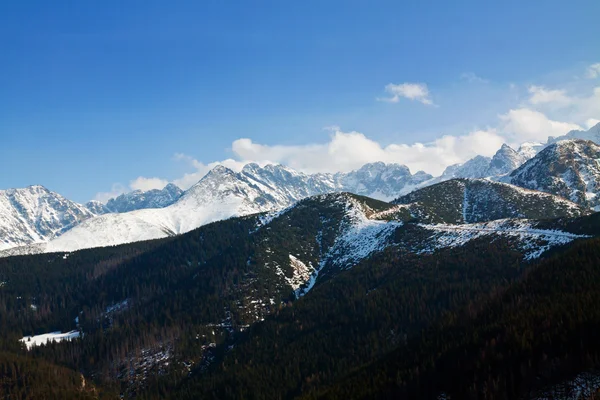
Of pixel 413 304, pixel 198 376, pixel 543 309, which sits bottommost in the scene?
pixel 198 376

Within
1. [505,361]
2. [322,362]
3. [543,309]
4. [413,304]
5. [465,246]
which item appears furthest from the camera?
[465,246]

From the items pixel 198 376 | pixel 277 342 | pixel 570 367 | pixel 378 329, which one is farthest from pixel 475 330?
pixel 198 376

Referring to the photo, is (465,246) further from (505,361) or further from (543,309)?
(505,361)

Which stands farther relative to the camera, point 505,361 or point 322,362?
point 322,362

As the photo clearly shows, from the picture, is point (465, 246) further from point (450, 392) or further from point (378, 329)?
point (450, 392)

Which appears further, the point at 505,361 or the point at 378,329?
the point at 378,329

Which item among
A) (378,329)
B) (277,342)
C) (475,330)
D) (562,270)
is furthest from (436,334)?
(277,342)

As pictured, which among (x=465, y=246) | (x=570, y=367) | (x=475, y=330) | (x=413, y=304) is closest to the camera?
(x=570, y=367)

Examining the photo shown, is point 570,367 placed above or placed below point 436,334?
above

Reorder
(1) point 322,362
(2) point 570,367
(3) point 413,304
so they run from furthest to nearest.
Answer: (3) point 413,304, (1) point 322,362, (2) point 570,367
